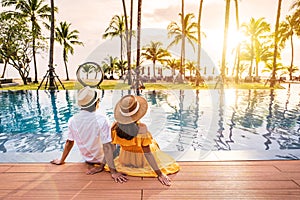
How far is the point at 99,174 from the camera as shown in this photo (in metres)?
2.77

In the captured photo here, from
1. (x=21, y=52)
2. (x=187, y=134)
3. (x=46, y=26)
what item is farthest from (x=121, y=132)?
(x=46, y=26)

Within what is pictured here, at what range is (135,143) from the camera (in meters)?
2.60

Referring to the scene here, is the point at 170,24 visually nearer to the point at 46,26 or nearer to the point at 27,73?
the point at 46,26

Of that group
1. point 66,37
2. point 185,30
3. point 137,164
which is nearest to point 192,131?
point 137,164

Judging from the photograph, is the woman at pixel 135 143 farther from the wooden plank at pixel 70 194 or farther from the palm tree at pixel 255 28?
the palm tree at pixel 255 28

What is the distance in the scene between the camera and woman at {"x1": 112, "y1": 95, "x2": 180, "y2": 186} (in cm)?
251

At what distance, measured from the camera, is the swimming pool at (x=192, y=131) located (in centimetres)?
366

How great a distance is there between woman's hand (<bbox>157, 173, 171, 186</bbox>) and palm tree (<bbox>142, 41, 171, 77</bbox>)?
35073mm

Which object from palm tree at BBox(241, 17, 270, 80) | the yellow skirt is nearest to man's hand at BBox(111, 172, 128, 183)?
the yellow skirt

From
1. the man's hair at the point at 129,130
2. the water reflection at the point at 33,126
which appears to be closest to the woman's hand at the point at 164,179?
the man's hair at the point at 129,130

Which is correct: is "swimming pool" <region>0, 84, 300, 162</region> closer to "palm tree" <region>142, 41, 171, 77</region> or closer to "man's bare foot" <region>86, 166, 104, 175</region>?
"man's bare foot" <region>86, 166, 104, 175</region>

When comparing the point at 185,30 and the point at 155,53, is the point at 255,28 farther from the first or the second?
the point at 155,53

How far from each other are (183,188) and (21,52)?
22.8m

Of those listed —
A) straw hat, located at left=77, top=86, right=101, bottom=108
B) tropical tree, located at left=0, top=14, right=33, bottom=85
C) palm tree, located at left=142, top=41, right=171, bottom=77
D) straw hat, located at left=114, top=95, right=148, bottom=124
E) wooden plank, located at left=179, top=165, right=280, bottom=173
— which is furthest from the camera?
palm tree, located at left=142, top=41, right=171, bottom=77
